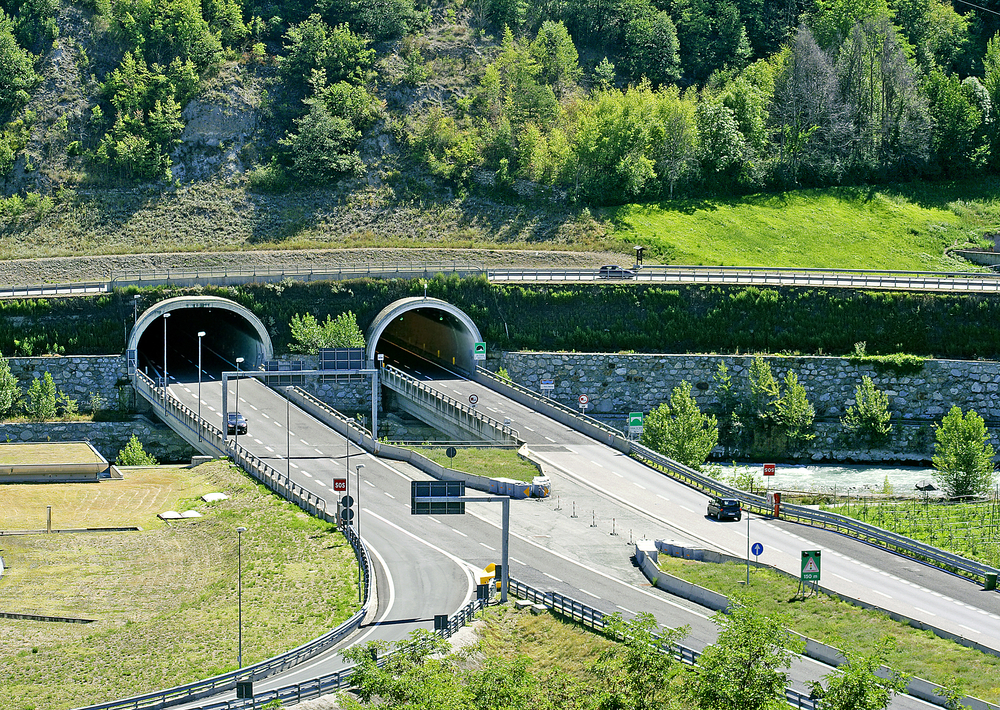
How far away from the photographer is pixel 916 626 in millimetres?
60000

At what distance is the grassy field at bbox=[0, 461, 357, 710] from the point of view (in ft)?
191

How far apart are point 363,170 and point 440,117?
32.5ft

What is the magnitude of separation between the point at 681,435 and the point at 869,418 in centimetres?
1727

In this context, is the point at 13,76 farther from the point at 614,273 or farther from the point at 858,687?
the point at 858,687

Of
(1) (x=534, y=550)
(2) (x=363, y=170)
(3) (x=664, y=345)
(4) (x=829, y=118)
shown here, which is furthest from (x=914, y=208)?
(1) (x=534, y=550)

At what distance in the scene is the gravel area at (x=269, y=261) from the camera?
116 metres

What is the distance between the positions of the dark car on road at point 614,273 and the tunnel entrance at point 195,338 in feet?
85.6

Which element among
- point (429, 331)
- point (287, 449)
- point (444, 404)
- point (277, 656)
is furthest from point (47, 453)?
point (277, 656)

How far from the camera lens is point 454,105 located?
13600 centimetres

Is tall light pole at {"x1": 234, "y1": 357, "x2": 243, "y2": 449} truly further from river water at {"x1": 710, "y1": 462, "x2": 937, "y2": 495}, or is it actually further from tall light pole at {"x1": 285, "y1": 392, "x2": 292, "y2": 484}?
river water at {"x1": 710, "y1": 462, "x2": 937, "y2": 495}

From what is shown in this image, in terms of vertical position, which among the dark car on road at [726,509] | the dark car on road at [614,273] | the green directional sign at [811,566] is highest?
the dark car on road at [614,273]

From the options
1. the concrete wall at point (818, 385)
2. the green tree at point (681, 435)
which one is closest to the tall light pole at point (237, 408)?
the concrete wall at point (818, 385)

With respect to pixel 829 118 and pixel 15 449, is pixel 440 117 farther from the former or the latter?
pixel 15 449

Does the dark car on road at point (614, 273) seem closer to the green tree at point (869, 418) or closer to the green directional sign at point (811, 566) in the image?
the green tree at point (869, 418)
